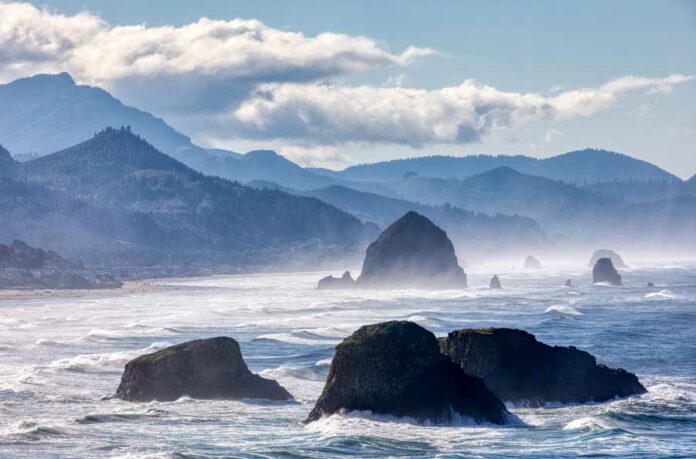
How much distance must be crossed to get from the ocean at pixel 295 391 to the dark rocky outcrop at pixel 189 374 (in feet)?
3.19

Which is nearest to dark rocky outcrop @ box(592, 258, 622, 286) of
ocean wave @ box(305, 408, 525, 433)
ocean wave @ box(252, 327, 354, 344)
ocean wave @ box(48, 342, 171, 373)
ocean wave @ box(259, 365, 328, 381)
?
ocean wave @ box(252, 327, 354, 344)

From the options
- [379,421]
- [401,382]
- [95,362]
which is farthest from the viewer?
[95,362]

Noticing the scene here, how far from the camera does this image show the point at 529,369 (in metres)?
47.8

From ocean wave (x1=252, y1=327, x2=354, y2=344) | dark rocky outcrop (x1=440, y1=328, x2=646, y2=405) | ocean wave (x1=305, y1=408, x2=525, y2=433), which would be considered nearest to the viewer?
ocean wave (x1=305, y1=408, x2=525, y2=433)

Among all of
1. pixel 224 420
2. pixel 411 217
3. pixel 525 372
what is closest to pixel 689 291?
Answer: pixel 411 217

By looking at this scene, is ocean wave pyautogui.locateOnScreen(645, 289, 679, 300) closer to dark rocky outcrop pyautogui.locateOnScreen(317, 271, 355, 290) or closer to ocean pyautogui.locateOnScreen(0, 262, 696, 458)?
ocean pyautogui.locateOnScreen(0, 262, 696, 458)

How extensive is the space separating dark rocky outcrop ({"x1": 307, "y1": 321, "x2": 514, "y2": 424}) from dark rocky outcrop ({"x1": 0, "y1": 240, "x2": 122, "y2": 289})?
129 m

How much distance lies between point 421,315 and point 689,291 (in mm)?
55396

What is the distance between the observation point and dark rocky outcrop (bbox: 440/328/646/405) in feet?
155

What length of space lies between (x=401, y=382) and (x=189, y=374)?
35.1 ft

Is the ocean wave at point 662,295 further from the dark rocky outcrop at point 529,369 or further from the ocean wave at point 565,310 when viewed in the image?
the dark rocky outcrop at point 529,369

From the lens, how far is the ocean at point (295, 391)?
37.4 metres

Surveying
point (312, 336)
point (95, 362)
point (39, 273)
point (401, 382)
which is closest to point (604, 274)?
point (39, 273)

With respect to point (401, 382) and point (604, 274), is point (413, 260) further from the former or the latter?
point (401, 382)
